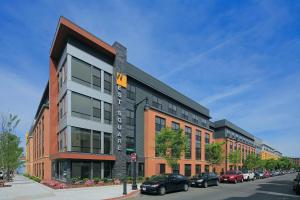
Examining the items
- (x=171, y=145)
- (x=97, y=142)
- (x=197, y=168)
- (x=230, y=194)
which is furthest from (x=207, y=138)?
(x=230, y=194)

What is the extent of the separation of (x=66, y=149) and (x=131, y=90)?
12.2m

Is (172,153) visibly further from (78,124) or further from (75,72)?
(75,72)

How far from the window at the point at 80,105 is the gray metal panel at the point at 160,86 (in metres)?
7.15

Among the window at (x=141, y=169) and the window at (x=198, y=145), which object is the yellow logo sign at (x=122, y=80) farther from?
the window at (x=198, y=145)

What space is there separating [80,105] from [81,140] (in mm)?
3487

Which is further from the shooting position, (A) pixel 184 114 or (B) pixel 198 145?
(B) pixel 198 145

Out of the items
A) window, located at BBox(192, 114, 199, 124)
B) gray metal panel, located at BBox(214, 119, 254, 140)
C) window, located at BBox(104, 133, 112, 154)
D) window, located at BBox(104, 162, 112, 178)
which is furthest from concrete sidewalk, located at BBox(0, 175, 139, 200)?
gray metal panel, located at BBox(214, 119, 254, 140)

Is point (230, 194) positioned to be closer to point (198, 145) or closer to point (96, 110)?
point (96, 110)

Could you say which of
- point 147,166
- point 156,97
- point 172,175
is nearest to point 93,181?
point 172,175

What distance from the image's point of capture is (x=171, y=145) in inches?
1486

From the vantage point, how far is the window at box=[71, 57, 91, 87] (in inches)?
1326

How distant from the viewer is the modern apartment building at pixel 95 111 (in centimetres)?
3306

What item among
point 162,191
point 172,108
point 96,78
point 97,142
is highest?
point 96,78

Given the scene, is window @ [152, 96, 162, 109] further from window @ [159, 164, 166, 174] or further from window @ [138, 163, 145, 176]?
window @ [138, 163, 145, 176]
